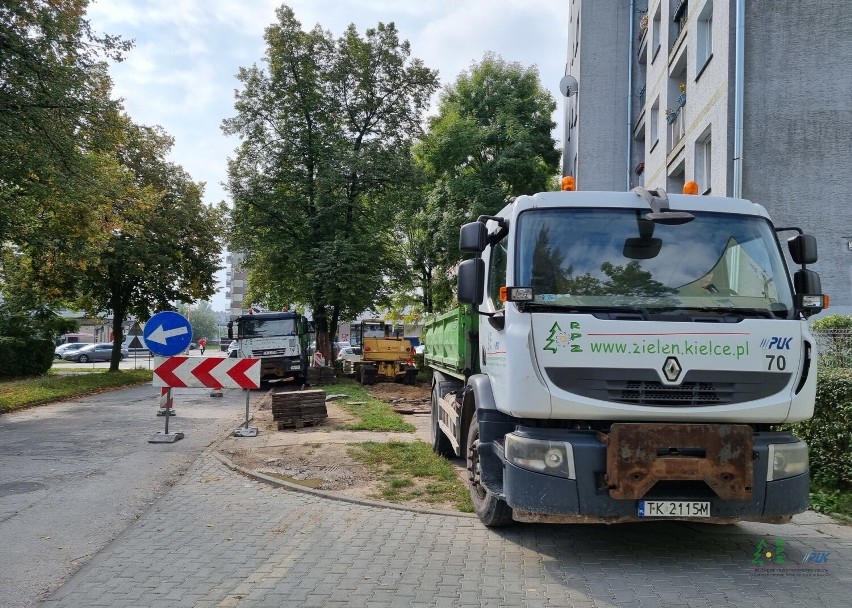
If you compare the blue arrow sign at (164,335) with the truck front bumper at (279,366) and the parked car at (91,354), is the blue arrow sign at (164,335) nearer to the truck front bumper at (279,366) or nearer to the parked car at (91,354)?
the truck front bumper at (279,366)

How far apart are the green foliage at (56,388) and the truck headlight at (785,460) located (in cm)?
1476

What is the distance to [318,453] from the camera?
967 centimetres

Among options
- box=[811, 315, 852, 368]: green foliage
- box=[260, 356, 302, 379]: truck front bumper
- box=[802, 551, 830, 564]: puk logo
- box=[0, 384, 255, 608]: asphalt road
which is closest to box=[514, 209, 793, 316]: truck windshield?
box=[802, 551, 830, 564]: puk logo

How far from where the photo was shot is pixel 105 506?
6660mm

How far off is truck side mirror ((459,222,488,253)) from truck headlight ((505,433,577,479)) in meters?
1.60

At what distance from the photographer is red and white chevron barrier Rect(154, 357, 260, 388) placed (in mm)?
10812

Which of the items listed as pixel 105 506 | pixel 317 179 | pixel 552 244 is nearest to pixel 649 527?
pixel 552 244

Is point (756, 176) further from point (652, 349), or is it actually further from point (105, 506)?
point (105, 506)

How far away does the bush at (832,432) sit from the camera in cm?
689

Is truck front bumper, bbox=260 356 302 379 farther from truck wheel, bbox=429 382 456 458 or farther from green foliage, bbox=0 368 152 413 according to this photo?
truck wheel, bbox=429 382 456 458

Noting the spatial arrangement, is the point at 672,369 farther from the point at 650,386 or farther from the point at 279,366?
the point at 279,366

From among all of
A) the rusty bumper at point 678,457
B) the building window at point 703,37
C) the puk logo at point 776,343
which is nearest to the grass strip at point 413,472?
the rusty bumper at point 678,457

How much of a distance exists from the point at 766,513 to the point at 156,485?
598 cm

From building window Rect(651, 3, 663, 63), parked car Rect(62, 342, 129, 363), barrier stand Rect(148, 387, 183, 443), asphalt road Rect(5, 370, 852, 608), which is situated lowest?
parked car Rect(62, 342, 129, 363)
